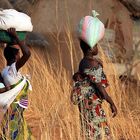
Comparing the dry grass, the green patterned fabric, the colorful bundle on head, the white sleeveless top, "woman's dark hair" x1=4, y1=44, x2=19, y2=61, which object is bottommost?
the dry grass

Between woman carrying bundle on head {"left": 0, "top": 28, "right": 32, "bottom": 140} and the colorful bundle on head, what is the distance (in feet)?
1.69

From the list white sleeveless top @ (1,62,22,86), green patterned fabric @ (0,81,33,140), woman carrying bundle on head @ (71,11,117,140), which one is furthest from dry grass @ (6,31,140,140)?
white sleeveless top @ (1,62,22,86)

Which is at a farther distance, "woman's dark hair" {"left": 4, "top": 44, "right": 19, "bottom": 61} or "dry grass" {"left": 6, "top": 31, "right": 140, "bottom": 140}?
"dry grass" {"left": 6, "top": 31, "right": 140, "bottom": 140}

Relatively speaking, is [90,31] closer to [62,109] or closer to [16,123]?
[16,123]

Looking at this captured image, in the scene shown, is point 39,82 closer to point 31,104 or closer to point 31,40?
point 31,104

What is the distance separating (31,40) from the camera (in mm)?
8719

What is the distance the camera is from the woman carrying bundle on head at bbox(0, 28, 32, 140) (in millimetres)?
4980

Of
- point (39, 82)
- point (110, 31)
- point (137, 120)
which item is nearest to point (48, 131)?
point (137, 120)

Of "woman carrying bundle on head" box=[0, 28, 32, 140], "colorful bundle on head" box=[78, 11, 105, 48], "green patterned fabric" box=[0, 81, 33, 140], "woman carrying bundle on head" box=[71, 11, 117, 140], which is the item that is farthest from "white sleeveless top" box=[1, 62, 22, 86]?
"colorful bundle on head" box=[78, 11, 105, 48]

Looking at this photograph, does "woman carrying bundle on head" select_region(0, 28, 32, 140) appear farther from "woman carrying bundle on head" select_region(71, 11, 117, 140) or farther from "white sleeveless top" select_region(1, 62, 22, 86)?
"woman carrying bundle on head" select_region(71, 11, 117, 140)

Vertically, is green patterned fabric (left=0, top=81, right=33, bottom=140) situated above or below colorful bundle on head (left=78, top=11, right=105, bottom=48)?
below

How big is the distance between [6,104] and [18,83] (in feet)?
0.66

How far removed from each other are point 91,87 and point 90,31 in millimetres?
481

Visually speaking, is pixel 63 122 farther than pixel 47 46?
No
